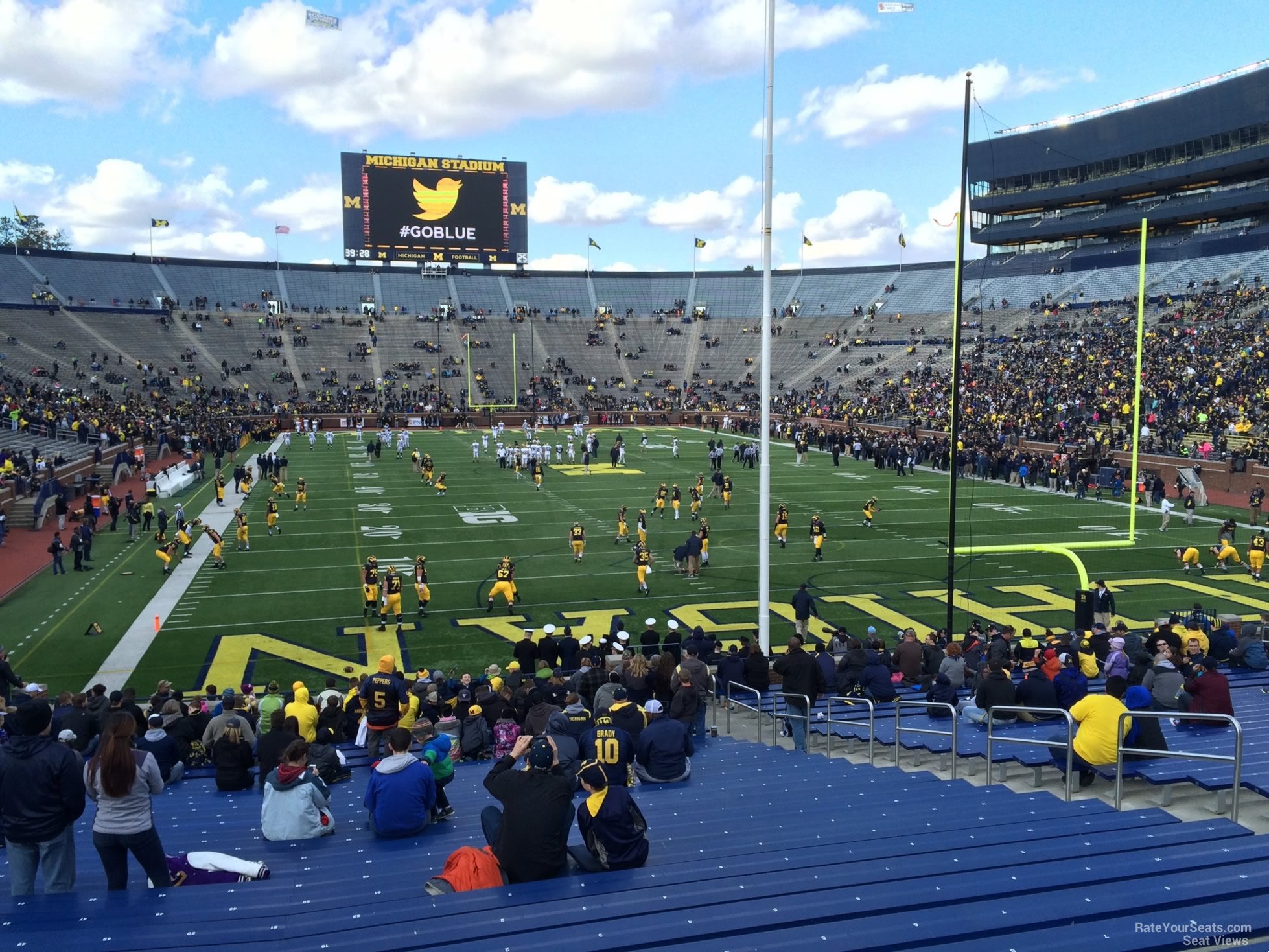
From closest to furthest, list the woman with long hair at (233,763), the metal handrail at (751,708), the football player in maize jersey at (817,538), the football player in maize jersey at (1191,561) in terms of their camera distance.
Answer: the woman with long hair at (233,763)
the metal handrail at (751,708)
the football player in maize jersey at (1191,561)
the football player in maize jersey at (817,538)

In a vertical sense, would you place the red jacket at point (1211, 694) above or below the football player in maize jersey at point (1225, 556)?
above

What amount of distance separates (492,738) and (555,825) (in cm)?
455

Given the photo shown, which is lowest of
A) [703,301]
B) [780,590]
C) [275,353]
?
[780,590]

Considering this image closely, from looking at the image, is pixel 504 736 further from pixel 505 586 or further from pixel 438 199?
pixel 438 199

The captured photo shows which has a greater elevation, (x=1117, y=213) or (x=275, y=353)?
(x=1117, y=213)

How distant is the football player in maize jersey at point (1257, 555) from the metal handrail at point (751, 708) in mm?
14870

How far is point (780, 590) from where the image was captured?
1998 cm

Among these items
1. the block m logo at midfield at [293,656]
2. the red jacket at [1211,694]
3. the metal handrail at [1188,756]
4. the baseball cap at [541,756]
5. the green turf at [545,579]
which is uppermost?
the baseball cap at [541,756]

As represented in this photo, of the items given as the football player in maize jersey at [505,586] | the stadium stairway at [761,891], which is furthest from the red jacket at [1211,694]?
the football player in maize jersey at [505,586]

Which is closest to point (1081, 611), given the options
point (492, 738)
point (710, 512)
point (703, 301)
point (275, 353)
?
point (492, 738)

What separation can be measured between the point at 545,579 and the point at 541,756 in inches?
619

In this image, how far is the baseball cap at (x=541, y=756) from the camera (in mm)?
5086

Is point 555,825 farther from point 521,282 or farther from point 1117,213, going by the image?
point 521,282

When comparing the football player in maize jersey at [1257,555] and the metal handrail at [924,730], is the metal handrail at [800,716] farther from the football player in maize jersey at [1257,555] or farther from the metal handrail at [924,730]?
the football player in maize jersey at [1257,555]
